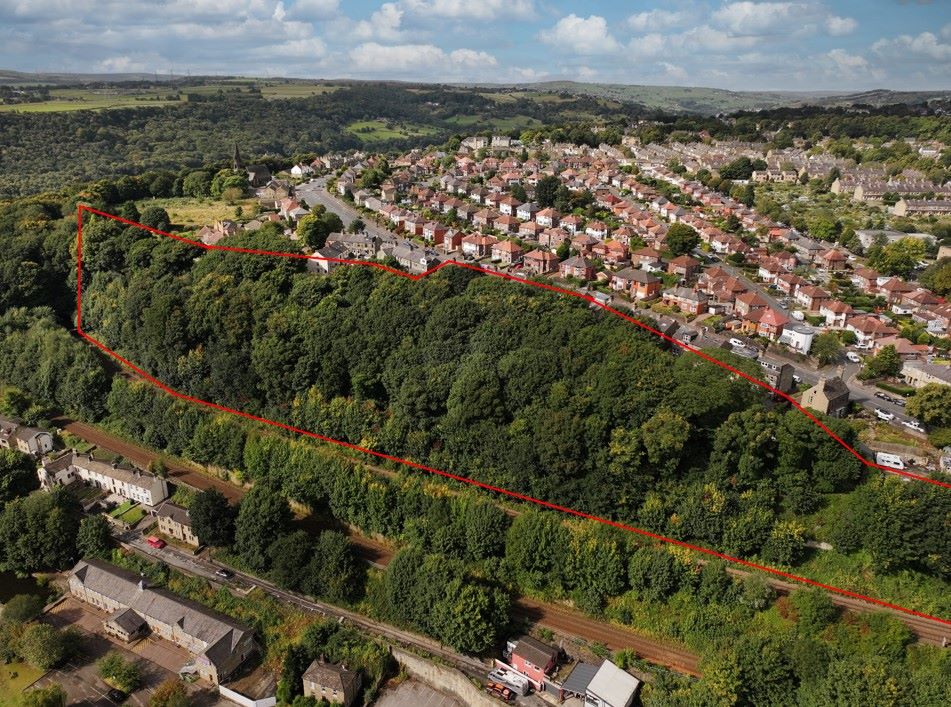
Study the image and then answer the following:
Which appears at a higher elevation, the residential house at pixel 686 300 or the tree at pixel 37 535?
the residential house at pixel 686 300

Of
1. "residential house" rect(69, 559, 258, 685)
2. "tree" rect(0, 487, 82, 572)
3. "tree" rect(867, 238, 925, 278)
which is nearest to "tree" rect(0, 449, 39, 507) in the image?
"tree" rect(0, 487, 82, 572)

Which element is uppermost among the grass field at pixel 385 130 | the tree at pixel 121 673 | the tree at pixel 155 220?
the grass field at pixel 385 130

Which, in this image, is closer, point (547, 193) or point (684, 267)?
point (684, 267)

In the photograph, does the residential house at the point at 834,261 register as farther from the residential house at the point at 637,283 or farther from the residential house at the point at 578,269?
the residential house at the point at 578,269

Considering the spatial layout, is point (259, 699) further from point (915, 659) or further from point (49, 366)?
point (49, 366)

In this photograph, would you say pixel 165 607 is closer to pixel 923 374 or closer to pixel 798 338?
pixel 798 338

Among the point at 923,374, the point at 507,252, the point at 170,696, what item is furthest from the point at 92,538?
the point at 923,374

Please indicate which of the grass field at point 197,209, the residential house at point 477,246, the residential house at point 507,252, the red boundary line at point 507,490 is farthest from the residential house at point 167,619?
the residential house at point 507,252
